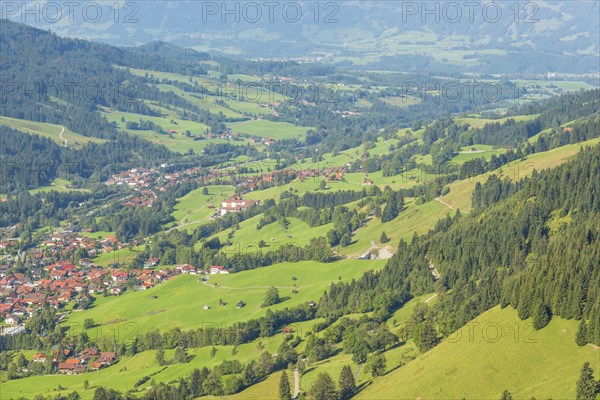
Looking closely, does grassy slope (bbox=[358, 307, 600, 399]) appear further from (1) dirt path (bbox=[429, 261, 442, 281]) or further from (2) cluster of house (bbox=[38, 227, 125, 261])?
(2) cluster of house (bbox=[38, 227, 125, 261])

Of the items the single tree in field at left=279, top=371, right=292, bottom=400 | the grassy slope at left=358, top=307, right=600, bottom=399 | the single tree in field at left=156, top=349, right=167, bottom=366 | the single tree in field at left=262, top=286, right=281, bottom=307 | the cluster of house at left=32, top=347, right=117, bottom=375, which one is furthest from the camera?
the single tree in field at left=262, top=286, right=281, bottom=307

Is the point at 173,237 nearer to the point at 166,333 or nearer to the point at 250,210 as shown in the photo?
the point at 250,210

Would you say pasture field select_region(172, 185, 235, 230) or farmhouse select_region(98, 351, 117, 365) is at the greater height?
farmhouse select_region(98, 351, 117, 365)

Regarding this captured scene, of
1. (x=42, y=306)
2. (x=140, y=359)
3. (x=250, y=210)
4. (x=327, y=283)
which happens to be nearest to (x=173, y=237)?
(x=250, y=210)

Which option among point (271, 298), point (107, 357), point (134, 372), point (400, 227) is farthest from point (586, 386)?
point (400, 227)

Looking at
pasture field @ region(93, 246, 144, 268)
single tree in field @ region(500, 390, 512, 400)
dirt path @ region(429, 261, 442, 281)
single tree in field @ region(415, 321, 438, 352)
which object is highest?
single tree in field @ region(500, 390, 512, 400)

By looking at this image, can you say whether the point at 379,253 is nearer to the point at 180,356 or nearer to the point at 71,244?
the point at 180,356

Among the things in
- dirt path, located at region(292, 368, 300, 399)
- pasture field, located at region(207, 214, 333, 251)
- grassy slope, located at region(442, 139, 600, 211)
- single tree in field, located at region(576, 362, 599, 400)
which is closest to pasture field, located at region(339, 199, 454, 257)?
grassy slope, located at region(442, 139, 600, 211)
